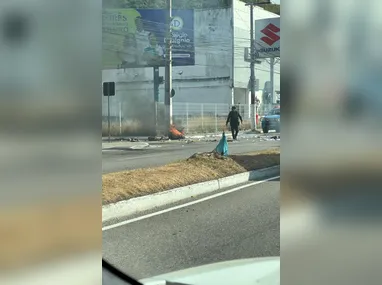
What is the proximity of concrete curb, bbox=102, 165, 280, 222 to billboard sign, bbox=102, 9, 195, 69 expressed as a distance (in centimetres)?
126

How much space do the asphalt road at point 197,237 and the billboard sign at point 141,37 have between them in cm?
112

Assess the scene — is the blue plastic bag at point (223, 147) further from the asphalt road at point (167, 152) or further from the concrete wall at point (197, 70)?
the concrete wall at point (197, 70)

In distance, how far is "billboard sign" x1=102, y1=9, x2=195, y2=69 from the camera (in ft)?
8.78

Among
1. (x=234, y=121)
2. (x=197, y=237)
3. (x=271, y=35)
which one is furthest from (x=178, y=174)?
(x=271, y=35)

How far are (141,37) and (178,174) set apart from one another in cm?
194

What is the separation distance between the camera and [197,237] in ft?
10.7

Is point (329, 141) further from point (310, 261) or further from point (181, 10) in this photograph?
point (181, 10)

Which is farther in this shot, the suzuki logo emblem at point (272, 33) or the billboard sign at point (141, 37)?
the billboard sign at point (141, 37)

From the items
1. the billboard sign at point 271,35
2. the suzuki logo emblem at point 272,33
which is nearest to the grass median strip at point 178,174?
the billboard sign at point 271,35

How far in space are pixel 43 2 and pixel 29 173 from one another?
739 millimetres

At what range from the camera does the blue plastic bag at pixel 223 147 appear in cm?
446

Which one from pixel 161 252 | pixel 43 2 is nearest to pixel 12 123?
pixel 43 2

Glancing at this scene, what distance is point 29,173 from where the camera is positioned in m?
2.10

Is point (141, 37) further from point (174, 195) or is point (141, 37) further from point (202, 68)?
point (202, 68)
